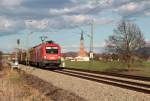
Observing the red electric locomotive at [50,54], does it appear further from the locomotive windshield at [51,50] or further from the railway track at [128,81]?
the railway track at [128,81]

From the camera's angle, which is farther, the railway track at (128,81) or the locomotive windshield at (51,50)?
the locomotive windshield at (51,50)

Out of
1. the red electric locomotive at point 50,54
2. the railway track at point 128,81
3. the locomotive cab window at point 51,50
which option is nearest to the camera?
the railway track at point 128,81

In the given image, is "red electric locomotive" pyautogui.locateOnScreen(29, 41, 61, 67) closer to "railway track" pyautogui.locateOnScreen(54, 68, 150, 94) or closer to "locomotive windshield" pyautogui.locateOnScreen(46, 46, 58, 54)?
"locomotive windshield" pyautogui.locateOnScreen(46, 46, 58, 54)

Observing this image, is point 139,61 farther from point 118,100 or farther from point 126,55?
point 118,100

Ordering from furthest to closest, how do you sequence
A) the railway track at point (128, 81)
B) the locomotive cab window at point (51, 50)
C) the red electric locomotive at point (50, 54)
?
the locomotive cab window at point (51, 50) → the red electric locomotive at point (50, 54) → the railway track at point (128, 81)

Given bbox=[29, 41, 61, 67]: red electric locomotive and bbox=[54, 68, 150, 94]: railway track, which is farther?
bbox=[29, 41, 61, 67]: red electric locomotive

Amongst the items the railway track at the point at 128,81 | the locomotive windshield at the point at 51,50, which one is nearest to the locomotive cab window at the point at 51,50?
the locomotive windshield at the point at 51,50

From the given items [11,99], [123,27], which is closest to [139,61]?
[123,27]

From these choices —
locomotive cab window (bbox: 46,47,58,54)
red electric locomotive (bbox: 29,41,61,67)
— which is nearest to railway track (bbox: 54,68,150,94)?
red electric locomotive (bbox: 29,41,61,67)

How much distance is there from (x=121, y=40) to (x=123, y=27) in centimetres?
231

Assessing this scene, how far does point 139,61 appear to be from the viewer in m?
51.2

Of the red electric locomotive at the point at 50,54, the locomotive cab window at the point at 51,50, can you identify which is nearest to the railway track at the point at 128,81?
the red electric locomotive at the point at 50,54

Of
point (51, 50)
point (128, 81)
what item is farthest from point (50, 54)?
point (128, 81)

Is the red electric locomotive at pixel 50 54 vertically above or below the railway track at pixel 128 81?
above
